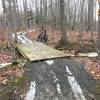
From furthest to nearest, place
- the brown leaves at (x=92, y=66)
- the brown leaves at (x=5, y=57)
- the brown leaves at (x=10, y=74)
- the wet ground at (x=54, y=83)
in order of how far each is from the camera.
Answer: the brown leaves at (x=5, y=57) < the brown leaves at (x=92, y=66) < the brown leaves at (x=10, y=74) < the wet ground at (x=54, y=83)

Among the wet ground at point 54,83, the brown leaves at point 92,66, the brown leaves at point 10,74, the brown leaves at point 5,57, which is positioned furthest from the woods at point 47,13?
the brown leaves at point 10,74

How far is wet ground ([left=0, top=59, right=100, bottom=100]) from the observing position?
7.67 m

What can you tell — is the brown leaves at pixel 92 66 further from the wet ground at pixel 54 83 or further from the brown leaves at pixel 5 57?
the brown leaves at pixel 5 57

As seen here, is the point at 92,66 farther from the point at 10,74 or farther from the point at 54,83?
the point at 10,74

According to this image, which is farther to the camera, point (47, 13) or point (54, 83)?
point (47, 13)

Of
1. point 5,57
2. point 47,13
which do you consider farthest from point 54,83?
point 47,13

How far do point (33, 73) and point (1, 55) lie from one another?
17.2 ft

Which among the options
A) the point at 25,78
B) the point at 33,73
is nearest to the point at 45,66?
the point at 33,73

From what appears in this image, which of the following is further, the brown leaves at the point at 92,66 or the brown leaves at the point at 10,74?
the brown leaves at the point at 92,66

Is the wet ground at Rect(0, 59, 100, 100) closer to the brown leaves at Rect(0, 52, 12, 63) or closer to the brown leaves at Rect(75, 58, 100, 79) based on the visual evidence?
the brown leaves at Rect(75, 58, 100, 79)

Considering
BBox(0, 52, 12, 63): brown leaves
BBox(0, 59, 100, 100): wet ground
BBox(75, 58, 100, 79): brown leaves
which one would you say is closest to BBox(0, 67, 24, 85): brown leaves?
BBox(0, 59, 100, 100): wet ground

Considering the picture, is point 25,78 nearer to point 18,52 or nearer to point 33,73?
point 33,73

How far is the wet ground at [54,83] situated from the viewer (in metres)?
7.67

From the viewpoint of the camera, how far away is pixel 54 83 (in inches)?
348
